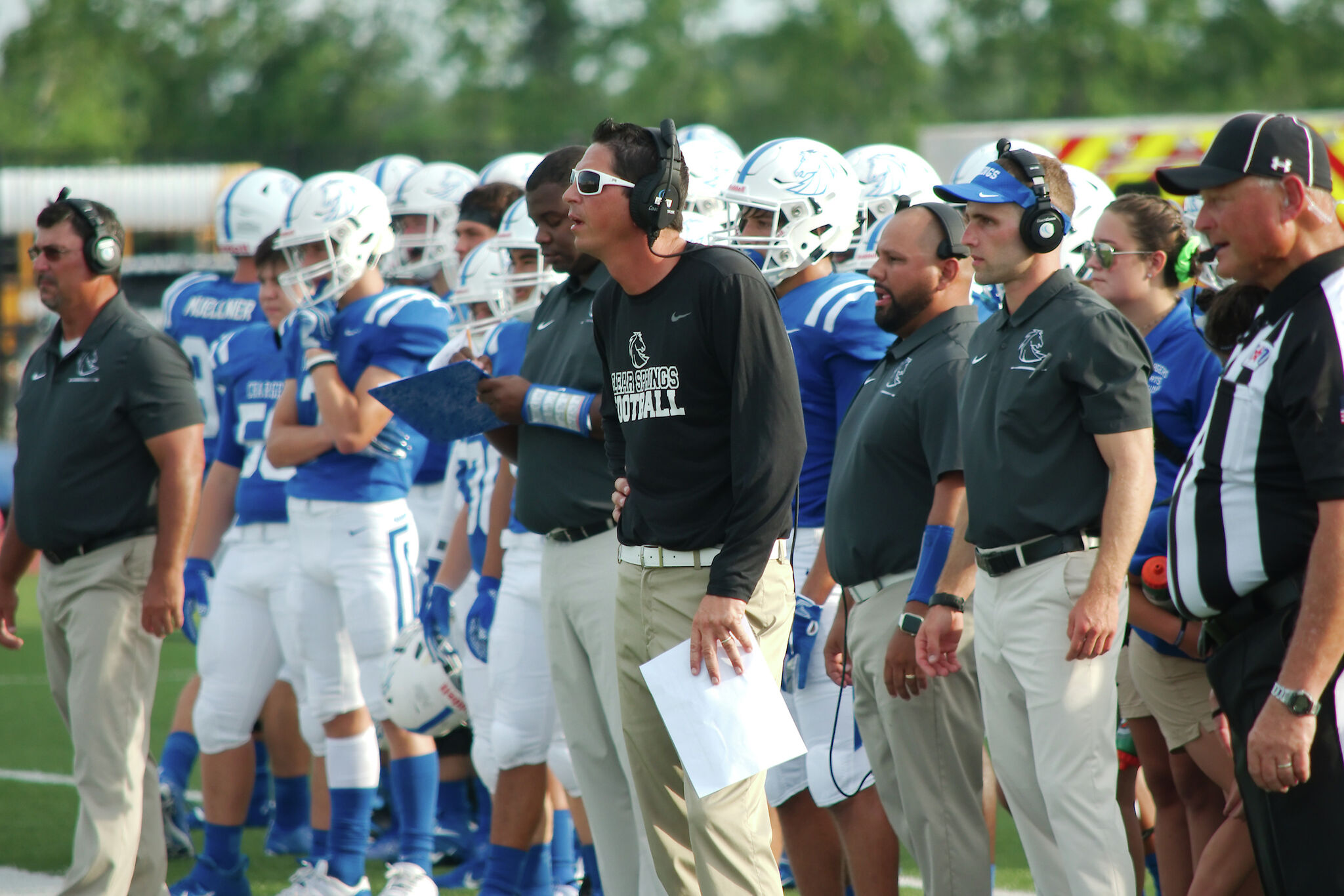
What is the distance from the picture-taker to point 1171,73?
37.0m

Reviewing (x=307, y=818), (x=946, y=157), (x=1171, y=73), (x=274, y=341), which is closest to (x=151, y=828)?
(x=307, y=818)

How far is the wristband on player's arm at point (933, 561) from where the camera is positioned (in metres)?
4.20

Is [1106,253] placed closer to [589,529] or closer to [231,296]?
[589,529]

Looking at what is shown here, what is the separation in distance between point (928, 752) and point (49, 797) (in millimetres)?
4994

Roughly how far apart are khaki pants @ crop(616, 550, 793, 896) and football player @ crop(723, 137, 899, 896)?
0.87 metres

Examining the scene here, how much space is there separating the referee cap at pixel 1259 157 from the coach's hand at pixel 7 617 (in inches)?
166

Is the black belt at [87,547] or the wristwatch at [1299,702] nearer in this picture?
the wristwatch at [1299,702]

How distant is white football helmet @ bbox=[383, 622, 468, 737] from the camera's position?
18.2ft

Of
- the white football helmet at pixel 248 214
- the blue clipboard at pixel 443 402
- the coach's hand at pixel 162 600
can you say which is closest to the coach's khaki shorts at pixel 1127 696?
the blue clipboard at pixel 443 402

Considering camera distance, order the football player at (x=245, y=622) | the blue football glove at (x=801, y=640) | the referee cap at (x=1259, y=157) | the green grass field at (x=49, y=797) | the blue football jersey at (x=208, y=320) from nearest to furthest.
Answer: the referee cap at (x=1259, y=157), the blue football glove at (x=801, y=640), the football player at (x=245, y=622), the green grass field at (x=49, y=797), the blue football jersey at (x=208, y=320)

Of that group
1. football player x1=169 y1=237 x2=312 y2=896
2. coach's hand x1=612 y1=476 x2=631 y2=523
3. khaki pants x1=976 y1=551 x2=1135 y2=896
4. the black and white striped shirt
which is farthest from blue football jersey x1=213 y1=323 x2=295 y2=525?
the black and white striped shirt

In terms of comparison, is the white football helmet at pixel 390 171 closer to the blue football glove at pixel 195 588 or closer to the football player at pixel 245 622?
the football player at pixel 245 622

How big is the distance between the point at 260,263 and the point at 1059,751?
12.6 ft

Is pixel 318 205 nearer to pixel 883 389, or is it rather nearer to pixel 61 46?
pixel 883 389
